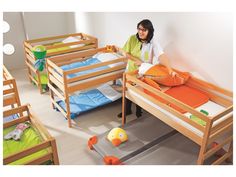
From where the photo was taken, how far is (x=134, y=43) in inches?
114

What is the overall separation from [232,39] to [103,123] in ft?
5.64

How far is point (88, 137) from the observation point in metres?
2.74

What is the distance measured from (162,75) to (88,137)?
1.10m

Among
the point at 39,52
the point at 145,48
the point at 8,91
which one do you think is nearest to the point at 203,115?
the point at 145,48

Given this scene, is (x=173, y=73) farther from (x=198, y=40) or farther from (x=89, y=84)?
(x=89, y=84)

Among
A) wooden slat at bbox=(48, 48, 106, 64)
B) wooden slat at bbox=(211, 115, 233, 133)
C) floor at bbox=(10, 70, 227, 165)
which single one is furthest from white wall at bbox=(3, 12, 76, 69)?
wooden slat at bbox=(211, 115, 233, 133)

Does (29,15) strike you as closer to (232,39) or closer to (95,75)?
(95,75)

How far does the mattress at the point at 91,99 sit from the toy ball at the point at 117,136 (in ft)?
2.10

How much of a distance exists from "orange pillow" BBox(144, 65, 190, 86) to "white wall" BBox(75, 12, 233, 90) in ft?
0.41

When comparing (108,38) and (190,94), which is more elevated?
(108,38)

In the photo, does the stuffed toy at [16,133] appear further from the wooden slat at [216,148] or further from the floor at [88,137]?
the wooden slat at [216,148]

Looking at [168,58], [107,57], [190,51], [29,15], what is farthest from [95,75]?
[29,15]

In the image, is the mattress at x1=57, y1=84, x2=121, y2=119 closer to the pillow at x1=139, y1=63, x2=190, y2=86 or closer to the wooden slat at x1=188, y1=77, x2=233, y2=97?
the pillow at x1=139, y1=63, x2=190, y2=86
